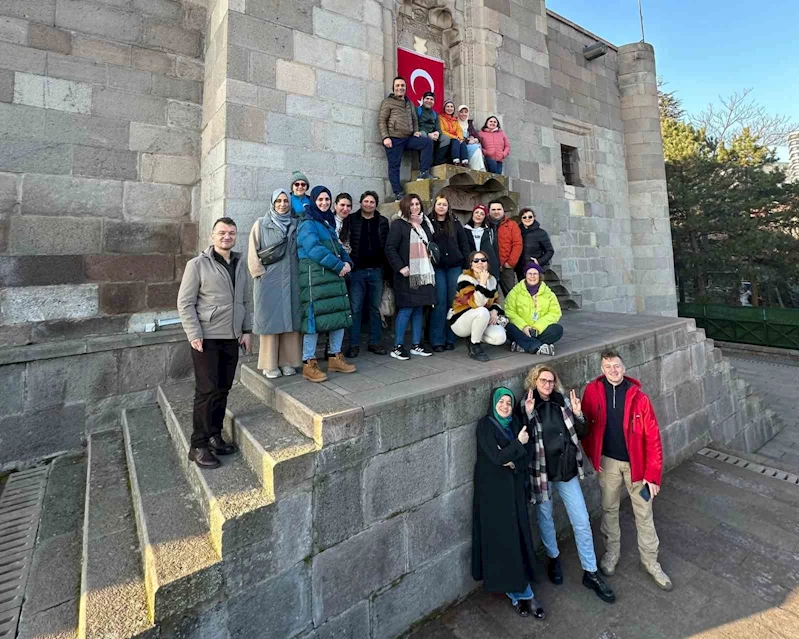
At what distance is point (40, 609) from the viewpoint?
222cm

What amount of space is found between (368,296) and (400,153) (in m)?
2.11

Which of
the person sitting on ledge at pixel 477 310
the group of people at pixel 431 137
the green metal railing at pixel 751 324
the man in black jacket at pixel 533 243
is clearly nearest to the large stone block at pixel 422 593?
the person sitting on ledge at pixel 477 310

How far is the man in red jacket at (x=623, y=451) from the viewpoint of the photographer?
10.1ft

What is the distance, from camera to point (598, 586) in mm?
3002

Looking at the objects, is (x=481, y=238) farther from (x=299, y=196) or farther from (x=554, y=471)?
(x=554, y=471)

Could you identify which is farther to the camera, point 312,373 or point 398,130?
point 398,130

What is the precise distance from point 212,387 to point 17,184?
11.1 feet

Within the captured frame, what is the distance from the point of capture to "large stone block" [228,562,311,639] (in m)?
2.16

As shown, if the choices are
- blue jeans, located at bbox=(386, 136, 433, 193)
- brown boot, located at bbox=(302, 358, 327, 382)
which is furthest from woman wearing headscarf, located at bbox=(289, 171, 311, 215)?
blue jeans, located at bbox=(386, 136, 433, 193)

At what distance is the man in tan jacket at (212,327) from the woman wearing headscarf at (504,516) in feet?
5.88

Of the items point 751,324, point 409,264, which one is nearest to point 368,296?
point 409,264

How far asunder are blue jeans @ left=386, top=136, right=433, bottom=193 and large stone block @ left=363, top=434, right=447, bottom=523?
140 inches

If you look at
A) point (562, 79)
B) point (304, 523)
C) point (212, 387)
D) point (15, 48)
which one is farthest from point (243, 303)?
point (562, 79)

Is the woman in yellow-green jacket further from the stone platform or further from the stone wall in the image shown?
the stone wall
